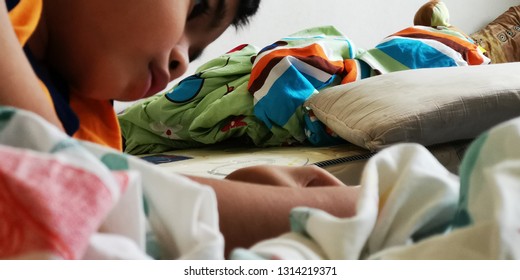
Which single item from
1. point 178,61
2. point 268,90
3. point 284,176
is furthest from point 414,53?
point 284,176

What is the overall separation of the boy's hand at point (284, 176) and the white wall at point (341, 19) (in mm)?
1339

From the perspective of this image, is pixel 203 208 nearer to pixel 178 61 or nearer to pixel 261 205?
pixel 261 205

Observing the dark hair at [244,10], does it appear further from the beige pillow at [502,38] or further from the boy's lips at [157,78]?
the beige pillow at [502,38]

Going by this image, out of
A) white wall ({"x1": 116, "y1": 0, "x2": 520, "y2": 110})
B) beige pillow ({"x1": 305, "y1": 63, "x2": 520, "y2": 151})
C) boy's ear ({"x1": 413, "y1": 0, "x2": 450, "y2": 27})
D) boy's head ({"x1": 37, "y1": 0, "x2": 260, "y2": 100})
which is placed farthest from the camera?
white wall ({"x1": 116, "y1": 0, "x2": 520, "y2": 110})

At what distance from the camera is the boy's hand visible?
50cm

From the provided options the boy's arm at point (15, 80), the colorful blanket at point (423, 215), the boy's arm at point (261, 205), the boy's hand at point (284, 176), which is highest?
the boy's arm at point (15, 80)

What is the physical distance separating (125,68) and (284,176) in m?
0.23

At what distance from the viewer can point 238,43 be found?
6.49 feet

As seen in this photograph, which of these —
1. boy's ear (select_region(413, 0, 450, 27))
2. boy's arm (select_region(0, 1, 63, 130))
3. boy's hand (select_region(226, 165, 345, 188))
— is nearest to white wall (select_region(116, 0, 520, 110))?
boy's ear (select_region(413, 0, 450, 27))

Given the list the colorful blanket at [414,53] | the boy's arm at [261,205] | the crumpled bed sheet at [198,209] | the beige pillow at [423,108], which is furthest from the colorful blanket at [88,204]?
the colorful blanket at [414,53]

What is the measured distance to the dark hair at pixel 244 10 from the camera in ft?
2.57

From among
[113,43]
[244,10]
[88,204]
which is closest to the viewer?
[88,204]

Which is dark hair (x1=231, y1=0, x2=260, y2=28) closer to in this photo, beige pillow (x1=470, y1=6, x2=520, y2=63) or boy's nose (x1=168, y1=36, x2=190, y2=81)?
boy's nose (x1=168, y1=36, x2=190, y2=81)

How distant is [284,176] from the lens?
51 cm
